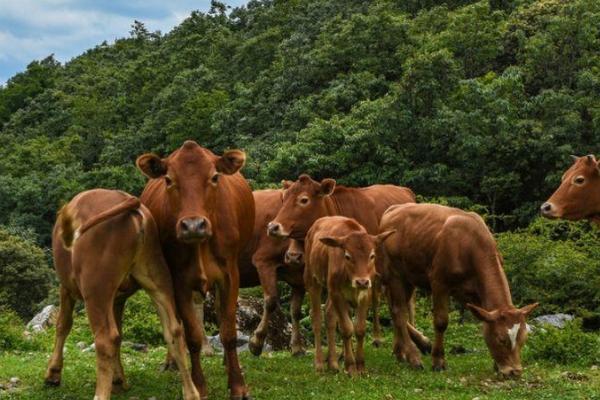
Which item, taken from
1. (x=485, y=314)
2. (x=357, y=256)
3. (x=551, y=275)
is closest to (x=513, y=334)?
(x=485, y=314)

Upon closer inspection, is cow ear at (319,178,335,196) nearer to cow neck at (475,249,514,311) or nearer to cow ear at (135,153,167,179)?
cow neck at (475,249,514,311)

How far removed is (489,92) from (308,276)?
30.3m

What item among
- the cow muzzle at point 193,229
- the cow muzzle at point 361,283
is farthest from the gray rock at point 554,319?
the cow muzzle at point 193,229

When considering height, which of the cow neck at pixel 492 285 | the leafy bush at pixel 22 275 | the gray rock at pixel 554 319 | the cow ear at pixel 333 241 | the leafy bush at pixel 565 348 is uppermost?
the cow ear at pixel 333 241

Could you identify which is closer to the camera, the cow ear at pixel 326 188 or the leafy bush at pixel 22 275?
the cow ear at pixel 326 188

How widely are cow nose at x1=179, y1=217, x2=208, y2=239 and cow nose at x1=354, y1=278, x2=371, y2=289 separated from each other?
326 cm

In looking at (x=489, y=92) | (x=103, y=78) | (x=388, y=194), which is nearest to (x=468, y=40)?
(x=489, y=92)

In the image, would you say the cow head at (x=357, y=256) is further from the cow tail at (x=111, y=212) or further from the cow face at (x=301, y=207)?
the cow tail at (x=111, y=212)

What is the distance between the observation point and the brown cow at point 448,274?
10820mm

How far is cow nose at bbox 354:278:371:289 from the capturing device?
11.1 metres

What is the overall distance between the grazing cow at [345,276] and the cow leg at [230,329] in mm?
2090

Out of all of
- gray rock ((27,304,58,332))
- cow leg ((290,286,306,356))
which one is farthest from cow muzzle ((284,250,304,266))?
gray rock ((27,304,58,332))

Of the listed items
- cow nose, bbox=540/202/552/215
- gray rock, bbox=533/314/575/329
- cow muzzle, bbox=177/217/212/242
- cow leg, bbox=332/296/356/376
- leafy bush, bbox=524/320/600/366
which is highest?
cow nose, bbox=540/202/552/215

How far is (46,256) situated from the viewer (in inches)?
2083
